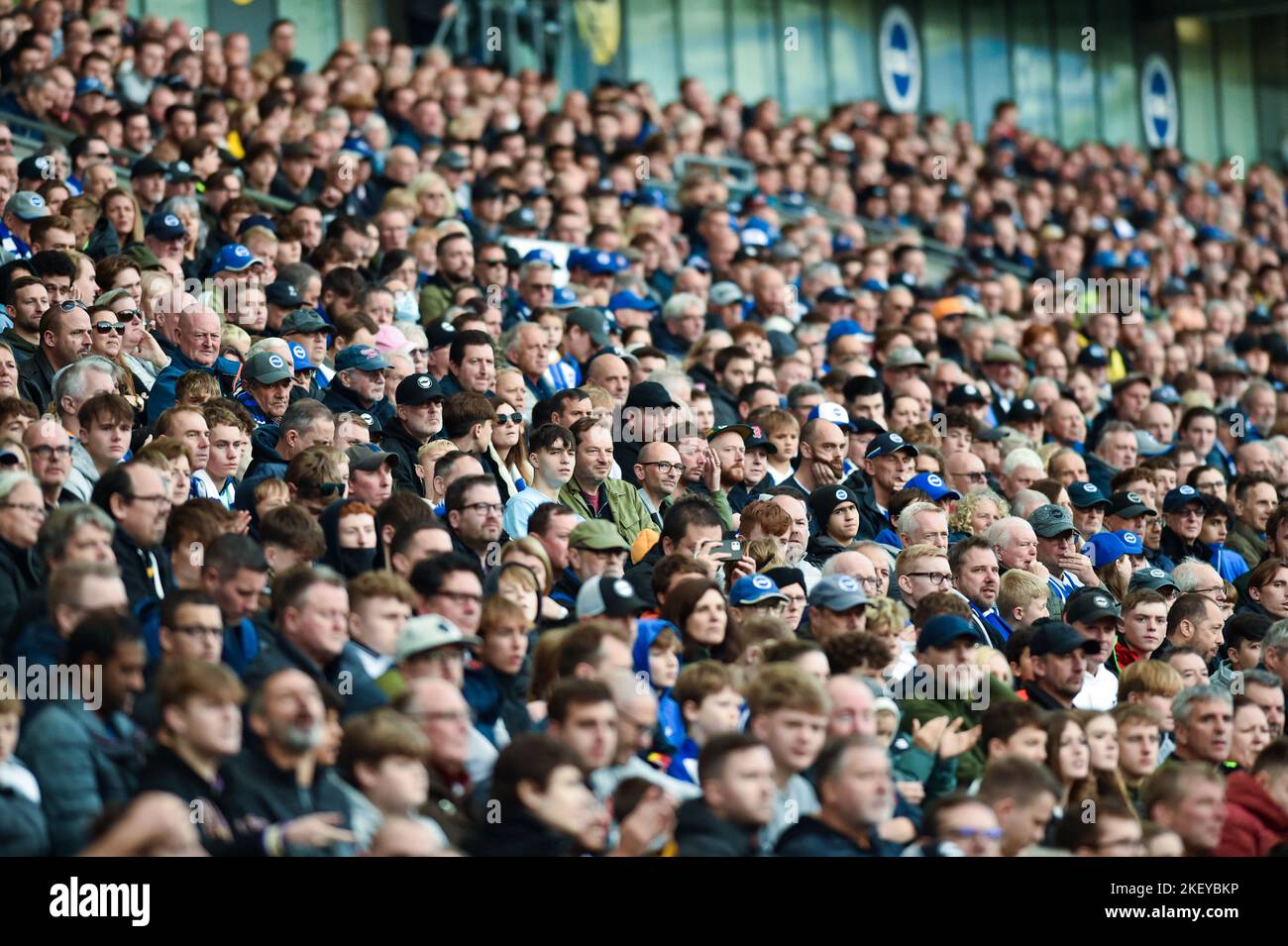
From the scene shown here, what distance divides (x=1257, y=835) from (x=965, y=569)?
7.38ft

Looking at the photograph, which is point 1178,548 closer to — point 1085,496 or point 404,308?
point 1085,496

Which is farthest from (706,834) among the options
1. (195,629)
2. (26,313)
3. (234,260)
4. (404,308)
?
(404,308)

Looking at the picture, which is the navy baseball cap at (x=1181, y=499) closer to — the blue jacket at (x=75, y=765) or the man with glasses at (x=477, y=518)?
the man with glasses at (x=477, y=518)

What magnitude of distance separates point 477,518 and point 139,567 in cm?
154

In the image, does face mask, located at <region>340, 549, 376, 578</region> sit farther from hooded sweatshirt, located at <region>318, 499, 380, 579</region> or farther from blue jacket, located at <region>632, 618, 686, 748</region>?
blue jacket, located at <region>632, 618, 686, 748</region>

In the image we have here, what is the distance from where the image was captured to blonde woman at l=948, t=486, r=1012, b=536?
9727 millimetres

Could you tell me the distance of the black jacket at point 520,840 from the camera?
18.0ft

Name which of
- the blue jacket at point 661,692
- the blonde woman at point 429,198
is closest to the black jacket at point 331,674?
the blue jacket at point 661,692

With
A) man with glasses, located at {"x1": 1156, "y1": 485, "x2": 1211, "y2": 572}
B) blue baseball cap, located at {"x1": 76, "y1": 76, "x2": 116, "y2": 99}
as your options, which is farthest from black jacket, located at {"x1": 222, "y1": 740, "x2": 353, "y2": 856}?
blue baseball cap, located at {"x1": 76, "y1": 76, "x2": 116, "y2": 99}

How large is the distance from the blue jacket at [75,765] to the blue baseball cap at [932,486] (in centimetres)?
511

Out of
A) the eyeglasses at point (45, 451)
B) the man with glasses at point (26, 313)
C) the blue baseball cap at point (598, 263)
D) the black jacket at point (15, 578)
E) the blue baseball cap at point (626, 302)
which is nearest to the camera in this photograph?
the black jacket at point (15, 578)

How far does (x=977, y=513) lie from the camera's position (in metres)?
9.74

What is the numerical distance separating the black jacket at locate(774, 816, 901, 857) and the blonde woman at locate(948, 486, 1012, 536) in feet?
13.3

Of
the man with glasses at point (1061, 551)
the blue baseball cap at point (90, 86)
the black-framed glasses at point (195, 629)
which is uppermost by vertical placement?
the blue baseball cap at point (90, 86)
